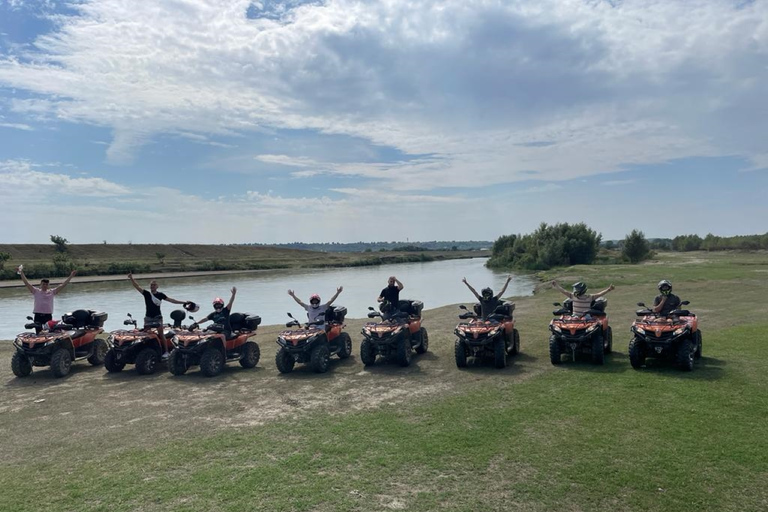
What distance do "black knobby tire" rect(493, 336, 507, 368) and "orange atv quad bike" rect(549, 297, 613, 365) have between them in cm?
95

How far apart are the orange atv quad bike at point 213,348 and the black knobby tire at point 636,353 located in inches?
306

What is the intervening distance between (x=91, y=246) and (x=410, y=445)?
9889 centimetres

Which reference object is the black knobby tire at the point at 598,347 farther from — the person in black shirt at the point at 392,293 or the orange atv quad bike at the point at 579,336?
the person in black shirt at the point at 392,293

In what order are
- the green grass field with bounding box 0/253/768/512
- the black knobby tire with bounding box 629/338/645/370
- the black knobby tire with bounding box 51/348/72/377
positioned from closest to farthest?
1. the green grass field with bounding box 0/253/768/512
2. the black knobby tire with bounding box 629/338/645/370
3. the black knobby tire with bounding box 51/348/72/377

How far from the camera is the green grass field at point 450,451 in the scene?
5.18m

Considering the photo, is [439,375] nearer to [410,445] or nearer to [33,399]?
[410,445]

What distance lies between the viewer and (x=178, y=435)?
23.4ft

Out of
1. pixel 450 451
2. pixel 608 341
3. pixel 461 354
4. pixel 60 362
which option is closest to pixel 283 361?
pixel 461 354

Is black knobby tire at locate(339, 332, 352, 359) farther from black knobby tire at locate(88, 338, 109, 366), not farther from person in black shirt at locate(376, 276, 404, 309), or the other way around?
black knobby tire at locate(88, 338, 109, 366)

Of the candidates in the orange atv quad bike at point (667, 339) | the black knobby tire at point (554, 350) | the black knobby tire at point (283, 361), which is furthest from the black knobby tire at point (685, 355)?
the black knobby tire at point (283, 361)

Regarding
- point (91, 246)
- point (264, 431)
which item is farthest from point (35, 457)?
point (91, 246)

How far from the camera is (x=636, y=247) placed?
71.9 m

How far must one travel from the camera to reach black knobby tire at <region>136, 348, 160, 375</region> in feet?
36.6

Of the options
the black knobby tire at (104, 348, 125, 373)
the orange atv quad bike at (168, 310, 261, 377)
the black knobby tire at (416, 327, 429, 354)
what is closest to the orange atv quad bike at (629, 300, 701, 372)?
the black knobby tire at (416, 327, 429, 354)
